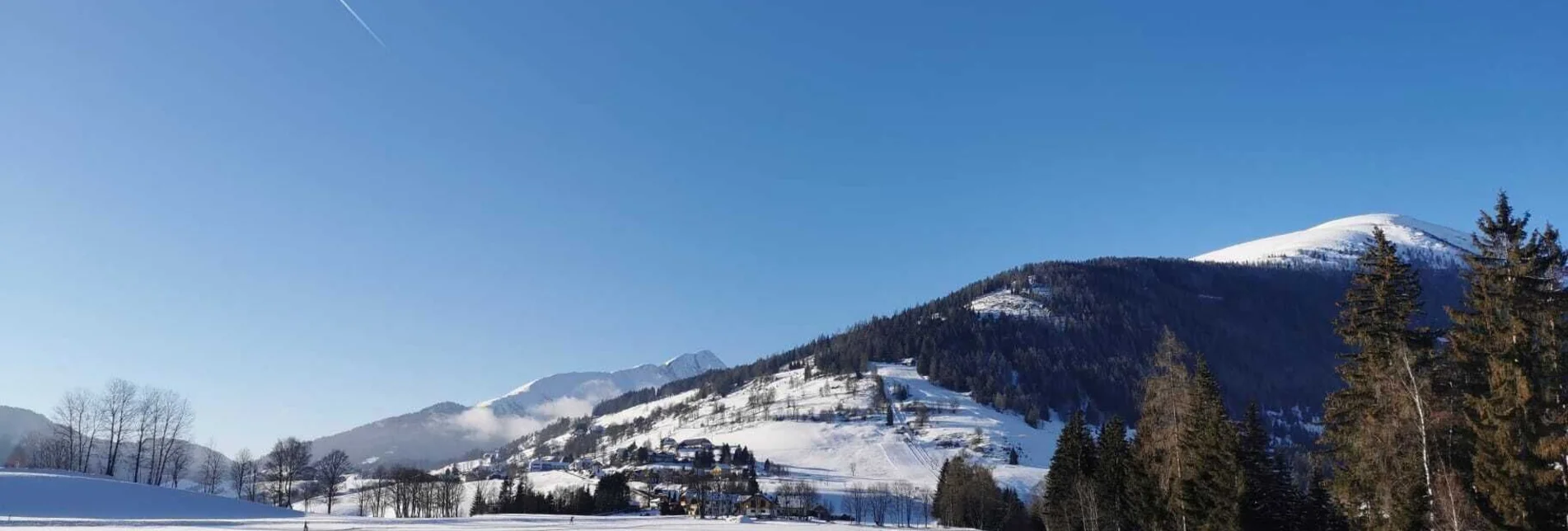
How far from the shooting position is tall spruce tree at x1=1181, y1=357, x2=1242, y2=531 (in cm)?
4609

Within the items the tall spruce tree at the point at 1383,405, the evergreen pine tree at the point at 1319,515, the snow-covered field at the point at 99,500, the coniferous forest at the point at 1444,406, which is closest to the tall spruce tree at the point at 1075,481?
the evergreen pine tree at the point at 1319,515

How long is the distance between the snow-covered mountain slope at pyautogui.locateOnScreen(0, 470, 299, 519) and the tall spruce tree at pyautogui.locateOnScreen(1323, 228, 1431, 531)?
7018cm

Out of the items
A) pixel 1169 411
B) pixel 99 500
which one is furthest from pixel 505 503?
pixel 1169 411

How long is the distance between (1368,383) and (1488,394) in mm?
5655

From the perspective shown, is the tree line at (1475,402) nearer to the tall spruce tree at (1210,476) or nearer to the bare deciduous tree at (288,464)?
the tall spruce tree at (1210,476)

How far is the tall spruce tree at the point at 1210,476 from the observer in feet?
151

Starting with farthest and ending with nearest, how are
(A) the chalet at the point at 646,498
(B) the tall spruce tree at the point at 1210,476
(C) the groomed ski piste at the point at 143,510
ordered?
(A) the chalet at the point at 646,498 < (C) the groomed ski piste at the point at 143,510 < (B) the tall spruce tree at the point at 1210,476

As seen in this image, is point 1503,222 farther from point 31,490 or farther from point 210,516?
point 31,490

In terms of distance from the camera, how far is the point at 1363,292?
127ft

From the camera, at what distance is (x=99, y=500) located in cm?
6141

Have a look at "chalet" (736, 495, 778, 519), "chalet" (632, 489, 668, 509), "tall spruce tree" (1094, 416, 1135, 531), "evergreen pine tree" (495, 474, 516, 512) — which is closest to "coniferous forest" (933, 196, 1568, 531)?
"tall spruce tree" (1094, 416, 1135, 531)

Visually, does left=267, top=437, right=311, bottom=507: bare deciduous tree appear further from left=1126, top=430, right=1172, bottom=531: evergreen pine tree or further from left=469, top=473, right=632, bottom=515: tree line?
left=1126, top=430, right=1172, bottom=531: evergreen pine tree

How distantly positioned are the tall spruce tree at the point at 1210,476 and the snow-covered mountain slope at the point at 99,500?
216 feet

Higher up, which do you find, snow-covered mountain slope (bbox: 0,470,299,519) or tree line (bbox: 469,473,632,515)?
snow-covered mountain slope (bbox: 0,470,299,519)
